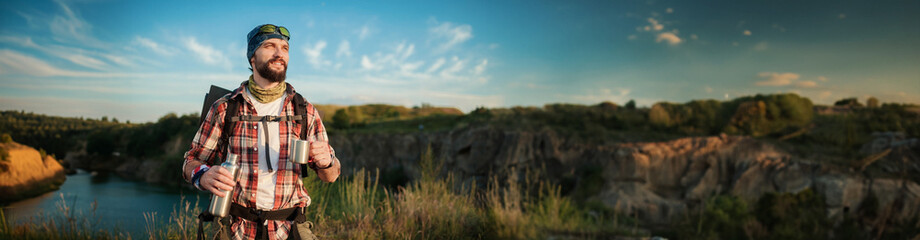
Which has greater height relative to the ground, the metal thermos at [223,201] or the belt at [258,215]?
the metal thermos at [223,201]

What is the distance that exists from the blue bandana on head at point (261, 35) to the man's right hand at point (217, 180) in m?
0.56

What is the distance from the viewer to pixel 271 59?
1.70 meters

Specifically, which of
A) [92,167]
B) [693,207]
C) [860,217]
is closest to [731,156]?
[693,207]

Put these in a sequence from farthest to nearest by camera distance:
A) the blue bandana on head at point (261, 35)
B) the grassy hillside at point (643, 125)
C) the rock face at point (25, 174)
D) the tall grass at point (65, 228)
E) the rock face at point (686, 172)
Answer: the grassy hillside at point (643, 125) < the rock face at point (25, 174) < the rock face at point (686, 172) < the tall grass at point (65, 228) < the blue bandana on head at point (261, 35)

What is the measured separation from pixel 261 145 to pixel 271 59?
0.36 meters

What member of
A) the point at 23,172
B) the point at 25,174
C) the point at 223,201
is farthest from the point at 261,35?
the point at 25,174

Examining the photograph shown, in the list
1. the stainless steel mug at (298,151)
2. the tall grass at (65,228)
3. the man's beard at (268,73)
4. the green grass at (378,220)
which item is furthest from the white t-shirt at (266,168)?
the tall grass at (65,228)

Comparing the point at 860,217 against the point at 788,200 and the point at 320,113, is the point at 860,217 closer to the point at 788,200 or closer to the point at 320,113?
the point at 788,200

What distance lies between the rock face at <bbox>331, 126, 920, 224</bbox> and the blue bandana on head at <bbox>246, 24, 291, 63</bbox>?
8171 mm

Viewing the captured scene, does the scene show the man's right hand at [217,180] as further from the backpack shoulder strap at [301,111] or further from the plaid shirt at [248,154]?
the backpack shoulder strap at [301,111]

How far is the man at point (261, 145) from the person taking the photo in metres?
1.68

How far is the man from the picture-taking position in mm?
1680

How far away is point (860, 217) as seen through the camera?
14227 millimetres

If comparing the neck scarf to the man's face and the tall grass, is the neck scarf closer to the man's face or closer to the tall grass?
the man's face
